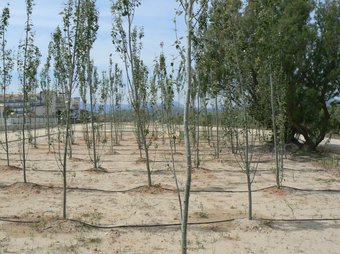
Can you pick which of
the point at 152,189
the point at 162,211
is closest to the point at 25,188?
the point at 152,189

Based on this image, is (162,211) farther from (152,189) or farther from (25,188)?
(25,188)

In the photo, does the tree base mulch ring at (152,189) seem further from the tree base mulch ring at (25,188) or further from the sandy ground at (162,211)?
the tree base mulch ring at (25,188)

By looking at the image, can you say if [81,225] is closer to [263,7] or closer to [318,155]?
[263,7]

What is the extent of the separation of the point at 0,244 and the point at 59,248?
79cm

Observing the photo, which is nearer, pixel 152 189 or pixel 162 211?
pixel 162 211

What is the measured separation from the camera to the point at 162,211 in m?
7.35

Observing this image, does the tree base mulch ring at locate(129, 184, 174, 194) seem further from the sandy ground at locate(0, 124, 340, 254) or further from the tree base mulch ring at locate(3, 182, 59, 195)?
the tree base mulch ring at locate(3, 182, 59, 195)

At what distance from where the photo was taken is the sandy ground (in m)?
5.66

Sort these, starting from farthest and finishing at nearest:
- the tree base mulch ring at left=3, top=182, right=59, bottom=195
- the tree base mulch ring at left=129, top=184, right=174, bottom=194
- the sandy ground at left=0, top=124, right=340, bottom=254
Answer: the tree base mulch ring at left=129, top=184, right=174, bottom=194 → the tree base mulch ring at left=3, top=182, right=59, bottom=195 → the sandy ground at left=0, top=124, right=340, bottom=254

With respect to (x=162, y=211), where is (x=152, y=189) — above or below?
above

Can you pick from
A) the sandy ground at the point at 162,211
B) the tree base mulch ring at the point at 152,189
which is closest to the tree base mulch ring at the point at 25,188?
the sandy ground at the point at 162,211

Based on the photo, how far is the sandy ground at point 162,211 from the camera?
5.66 metres

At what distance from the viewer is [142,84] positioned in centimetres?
963

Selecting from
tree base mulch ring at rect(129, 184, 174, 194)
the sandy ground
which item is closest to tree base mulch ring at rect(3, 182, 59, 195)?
the sandy ground
